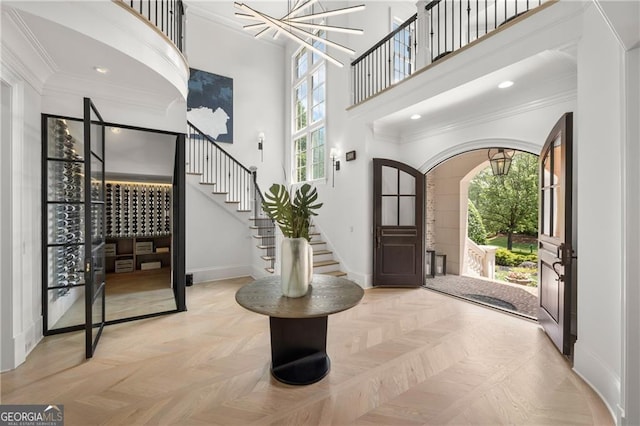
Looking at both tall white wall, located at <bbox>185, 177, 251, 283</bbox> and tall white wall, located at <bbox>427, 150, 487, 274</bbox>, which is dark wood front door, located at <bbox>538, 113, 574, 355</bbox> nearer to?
tall white wall, located at <bbox>427, 150, 487, 274</bbox>

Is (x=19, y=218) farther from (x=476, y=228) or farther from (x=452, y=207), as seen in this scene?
(x=476, y=228)

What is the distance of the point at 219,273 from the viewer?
602cm

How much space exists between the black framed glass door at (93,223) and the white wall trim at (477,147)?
4.88m

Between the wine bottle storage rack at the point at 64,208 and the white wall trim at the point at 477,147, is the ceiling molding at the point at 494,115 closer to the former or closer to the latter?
the white wall trim at the point at 477,147

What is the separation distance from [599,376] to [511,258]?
912 cm

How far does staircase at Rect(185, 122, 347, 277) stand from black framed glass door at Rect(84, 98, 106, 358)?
238 centimetres

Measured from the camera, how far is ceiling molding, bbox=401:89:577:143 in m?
3.37

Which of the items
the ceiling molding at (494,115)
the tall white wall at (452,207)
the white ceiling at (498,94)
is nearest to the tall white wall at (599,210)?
the white ceiling at (498,94)

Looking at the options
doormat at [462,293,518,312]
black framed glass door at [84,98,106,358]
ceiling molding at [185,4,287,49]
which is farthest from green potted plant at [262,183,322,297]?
ceiling molding at [185,4,287,49]

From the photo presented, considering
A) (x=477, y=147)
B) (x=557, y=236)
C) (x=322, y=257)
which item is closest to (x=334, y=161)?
(x=322, y=257)

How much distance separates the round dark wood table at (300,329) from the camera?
2148mm

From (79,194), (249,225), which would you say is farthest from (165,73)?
(249,225)

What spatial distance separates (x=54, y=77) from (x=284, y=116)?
545 centimetres

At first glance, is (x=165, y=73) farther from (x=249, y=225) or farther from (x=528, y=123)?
(x=528, y=123)
